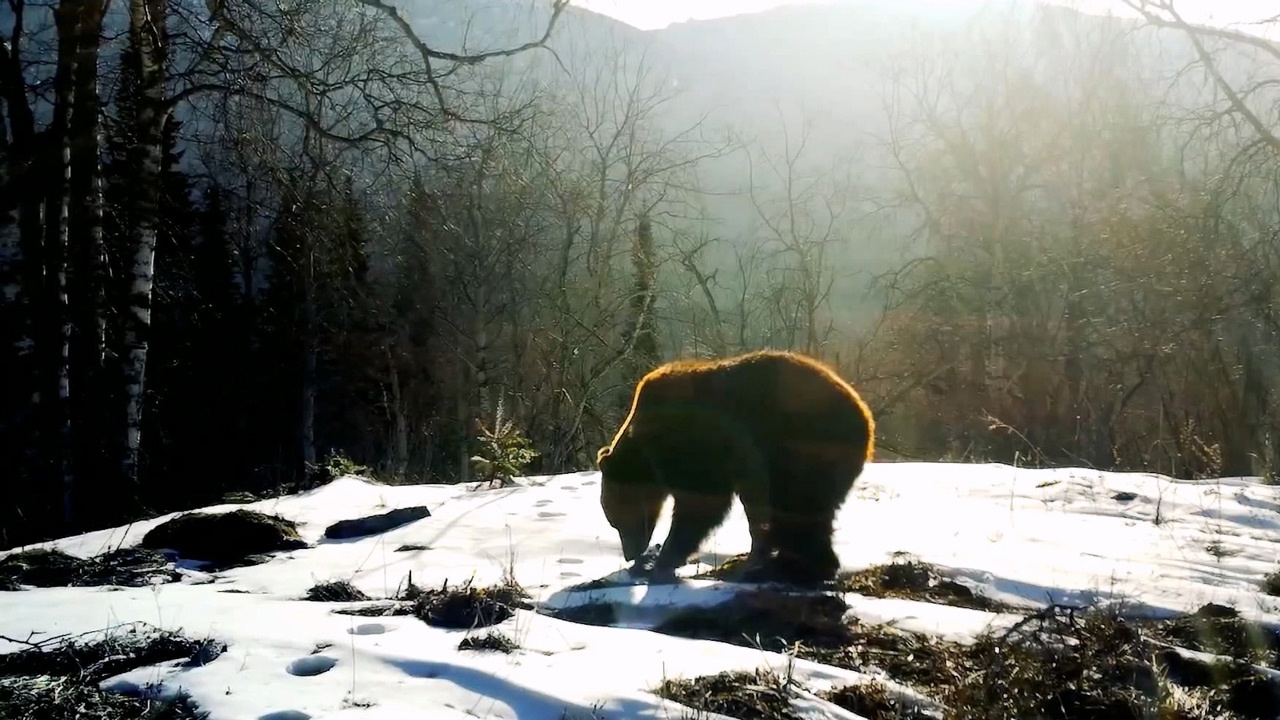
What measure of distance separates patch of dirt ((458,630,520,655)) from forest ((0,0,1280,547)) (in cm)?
621

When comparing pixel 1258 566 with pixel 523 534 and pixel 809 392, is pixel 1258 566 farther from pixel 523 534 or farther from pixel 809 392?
pixel 523 534

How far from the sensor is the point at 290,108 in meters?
9.01

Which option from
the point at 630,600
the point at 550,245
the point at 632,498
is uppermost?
the point at 550,245

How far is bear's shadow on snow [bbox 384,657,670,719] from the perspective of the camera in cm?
316

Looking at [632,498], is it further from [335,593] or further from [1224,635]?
[1224,635]

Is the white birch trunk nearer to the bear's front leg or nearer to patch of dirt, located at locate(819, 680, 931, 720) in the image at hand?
the bear's front leg

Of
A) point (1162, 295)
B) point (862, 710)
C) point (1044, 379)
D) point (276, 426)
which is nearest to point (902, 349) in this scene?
point (1044, 379)

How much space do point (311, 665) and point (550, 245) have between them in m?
23.4

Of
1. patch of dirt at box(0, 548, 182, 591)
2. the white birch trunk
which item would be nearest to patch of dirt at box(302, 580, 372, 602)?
patch of dirt at box(0, 548, 182, 591)

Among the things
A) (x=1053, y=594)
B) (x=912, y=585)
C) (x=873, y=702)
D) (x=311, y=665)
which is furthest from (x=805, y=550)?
(x=311, y=665)

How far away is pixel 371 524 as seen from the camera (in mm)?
7586

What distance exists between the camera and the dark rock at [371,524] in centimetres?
746

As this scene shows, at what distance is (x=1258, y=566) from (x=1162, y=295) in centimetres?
1412

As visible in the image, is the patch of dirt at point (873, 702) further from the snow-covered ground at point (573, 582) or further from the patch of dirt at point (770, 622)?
the patch of dirt at point (770, 622)
